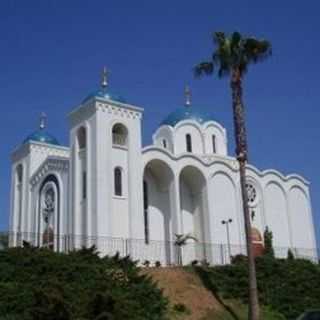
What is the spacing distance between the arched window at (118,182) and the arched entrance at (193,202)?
19.8 feet

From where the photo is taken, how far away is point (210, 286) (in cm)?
2623

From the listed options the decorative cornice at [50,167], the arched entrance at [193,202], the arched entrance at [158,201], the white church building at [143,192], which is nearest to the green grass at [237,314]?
the white church building at [143,192]

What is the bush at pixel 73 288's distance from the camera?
1847 centimetres

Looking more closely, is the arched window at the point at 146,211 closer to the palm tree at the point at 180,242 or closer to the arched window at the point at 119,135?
the palm tree at the point at 180,242

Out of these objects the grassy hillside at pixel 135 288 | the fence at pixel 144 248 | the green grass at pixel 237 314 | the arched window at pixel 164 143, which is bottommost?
the green grass at pixel 237 314

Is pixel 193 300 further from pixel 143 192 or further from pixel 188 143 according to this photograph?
pixel 188 143

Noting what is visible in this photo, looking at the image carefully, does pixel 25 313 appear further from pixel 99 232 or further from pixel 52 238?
pixel 52 238

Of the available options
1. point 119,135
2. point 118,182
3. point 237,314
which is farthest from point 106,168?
point 237,314

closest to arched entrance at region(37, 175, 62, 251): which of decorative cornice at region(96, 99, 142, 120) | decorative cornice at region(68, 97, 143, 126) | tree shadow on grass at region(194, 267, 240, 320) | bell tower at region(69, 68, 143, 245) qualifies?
bell tower at region(69, 68, 143, 245)

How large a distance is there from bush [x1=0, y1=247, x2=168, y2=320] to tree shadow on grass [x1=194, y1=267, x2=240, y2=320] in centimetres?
323

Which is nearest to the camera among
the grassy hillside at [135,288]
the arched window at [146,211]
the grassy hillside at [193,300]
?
the grassy hillside at [135,288]

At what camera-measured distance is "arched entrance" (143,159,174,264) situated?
37875 millimetres

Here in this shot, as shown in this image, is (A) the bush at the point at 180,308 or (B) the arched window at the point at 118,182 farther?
(B) the arched window at the point at 118,182

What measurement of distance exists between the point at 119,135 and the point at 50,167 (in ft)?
20.3
